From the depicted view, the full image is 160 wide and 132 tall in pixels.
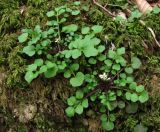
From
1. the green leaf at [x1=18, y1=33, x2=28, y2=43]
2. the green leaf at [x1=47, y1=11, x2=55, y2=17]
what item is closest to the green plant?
the green leaf at [x1=18, y1=33, x2=28, y2=43]

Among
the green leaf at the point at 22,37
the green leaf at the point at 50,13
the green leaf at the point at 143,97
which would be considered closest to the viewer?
the green leaf at the point at 143,97

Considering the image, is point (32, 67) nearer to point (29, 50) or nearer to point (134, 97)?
point (29, 50)

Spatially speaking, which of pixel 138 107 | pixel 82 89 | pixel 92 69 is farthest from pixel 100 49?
pixel 138 107

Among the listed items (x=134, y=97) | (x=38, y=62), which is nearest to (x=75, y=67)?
(x=38, y=62)

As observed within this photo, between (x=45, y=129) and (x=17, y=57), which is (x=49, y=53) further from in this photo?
(x=45, y=129)

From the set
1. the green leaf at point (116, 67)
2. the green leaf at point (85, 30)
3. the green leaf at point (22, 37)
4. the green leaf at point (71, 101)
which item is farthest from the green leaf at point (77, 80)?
the green leaf at point (22, 37)

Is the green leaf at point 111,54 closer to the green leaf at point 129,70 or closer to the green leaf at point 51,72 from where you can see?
the green leaf at point 129,70
